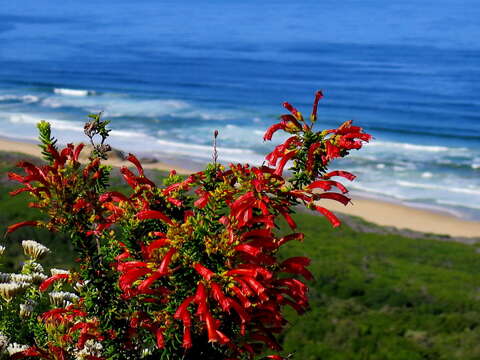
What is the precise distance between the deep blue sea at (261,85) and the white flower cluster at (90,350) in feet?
109

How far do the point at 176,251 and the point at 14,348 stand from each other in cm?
133

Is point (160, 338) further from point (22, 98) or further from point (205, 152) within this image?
point (22, 98)

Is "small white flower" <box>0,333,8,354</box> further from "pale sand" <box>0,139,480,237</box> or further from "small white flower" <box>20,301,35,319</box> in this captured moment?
"pale sand" <box>0,139,480,237</box>

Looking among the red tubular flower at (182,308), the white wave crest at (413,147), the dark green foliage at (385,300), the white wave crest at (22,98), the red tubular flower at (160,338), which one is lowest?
the dark green foliage at (385,300)

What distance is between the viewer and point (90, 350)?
130 inches

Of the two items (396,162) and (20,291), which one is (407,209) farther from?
(20,291)

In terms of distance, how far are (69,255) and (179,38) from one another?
99.5 m

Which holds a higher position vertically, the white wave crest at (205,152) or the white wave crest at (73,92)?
the white wave crest at (73,92)

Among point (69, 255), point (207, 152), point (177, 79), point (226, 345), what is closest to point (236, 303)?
point (226, 345)

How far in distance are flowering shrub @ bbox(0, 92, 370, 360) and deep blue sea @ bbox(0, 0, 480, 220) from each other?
33014mm

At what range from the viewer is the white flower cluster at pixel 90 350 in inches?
126

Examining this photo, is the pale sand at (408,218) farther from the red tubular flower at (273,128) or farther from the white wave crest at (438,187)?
the red tubular flower at (273,128)

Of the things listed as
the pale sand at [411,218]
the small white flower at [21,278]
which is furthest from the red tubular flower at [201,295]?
the pale sand at [411,218]

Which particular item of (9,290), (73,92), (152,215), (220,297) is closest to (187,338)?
(220,297)
